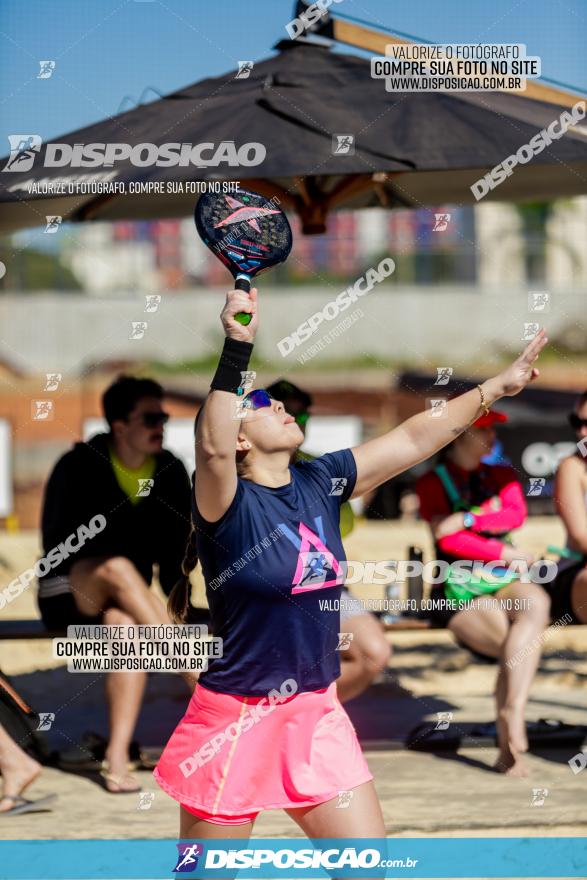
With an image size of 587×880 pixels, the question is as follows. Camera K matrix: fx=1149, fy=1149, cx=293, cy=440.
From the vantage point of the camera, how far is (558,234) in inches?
1052

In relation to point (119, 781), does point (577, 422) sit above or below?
above

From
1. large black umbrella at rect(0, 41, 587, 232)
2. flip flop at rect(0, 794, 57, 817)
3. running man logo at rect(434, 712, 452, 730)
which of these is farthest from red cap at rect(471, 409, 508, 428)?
flip flop at rect(0, 794, 57, 817)

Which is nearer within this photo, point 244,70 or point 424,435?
point 424,435

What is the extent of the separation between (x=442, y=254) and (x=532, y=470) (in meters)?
10.8

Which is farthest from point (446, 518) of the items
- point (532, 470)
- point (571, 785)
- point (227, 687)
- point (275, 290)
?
point (275, 290)

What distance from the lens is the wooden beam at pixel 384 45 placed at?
15.9 feet

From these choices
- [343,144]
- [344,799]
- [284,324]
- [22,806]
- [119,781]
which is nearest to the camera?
[344,799]

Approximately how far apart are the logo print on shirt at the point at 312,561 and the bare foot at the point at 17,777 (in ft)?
6.44

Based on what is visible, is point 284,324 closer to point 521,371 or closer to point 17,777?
point 17,777

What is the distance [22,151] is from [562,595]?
9.49 feet

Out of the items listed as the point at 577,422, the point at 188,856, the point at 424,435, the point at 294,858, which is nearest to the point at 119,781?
the point at 294,858

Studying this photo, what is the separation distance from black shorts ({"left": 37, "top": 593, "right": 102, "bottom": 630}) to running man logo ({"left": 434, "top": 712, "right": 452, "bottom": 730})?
165 cm

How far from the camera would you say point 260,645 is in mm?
2768

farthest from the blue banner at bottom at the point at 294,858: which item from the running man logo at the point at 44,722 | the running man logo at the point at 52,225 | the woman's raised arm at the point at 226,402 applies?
the running man logo at the point at 52,225
